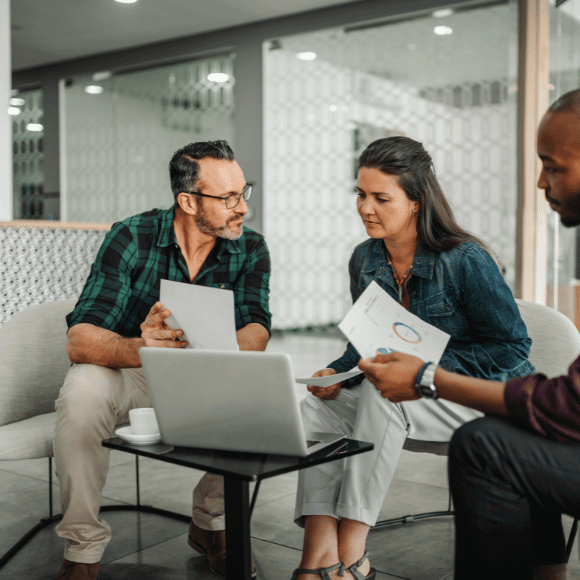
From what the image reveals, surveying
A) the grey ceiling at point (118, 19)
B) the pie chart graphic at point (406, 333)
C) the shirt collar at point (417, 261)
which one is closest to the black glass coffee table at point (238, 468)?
the pie chart graphic at point (406, 333)

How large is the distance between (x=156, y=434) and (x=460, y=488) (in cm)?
56

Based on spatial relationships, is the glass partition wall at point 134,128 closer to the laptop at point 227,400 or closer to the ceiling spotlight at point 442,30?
the ceiling spotlight at point 442,30

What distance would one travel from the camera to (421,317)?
5.68 feet

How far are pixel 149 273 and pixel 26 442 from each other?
56 cm

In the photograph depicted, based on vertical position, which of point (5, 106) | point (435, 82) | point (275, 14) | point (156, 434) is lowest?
point (156, 434)

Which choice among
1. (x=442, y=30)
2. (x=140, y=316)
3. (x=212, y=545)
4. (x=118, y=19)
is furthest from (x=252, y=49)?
(x=212, y=545)

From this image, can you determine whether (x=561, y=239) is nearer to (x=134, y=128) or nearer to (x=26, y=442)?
(x=26, y=442)

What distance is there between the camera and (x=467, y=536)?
3.66 feet

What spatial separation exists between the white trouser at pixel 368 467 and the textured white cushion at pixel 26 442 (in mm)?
662

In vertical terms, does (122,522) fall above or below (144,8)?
below

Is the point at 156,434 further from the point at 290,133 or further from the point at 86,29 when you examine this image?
the point at 86,29

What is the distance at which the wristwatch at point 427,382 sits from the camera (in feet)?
3.95

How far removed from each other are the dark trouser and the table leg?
35cm

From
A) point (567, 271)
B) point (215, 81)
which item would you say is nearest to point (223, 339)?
point (567, 271)
